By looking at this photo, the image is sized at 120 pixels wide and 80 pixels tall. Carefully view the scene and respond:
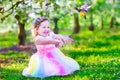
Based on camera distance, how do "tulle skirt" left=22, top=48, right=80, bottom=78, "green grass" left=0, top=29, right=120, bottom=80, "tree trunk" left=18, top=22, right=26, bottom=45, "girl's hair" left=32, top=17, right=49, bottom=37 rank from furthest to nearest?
"tree trunk" left=18, top=22, right=26, bottom=45
"girl's hair" left=32, top=17, right=49, bottom=37
"tulle skirt" left=22, top=48, right=80, bottom=78
"green grass" left=0, top=29, right=120, bottom=80

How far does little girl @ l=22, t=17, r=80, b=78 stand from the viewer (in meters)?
12.0

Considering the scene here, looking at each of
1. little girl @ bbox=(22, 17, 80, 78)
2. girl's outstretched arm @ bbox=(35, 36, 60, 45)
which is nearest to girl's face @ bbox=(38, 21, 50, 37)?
little girl @ bbox=(22, 17, 80, 78)

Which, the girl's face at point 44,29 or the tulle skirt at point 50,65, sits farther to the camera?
the girl's face at point 44,29

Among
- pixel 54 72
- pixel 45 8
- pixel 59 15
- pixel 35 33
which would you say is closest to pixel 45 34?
pixel 35 33

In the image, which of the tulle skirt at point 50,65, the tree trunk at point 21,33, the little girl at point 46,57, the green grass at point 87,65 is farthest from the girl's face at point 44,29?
the tree trunk at point 21,33

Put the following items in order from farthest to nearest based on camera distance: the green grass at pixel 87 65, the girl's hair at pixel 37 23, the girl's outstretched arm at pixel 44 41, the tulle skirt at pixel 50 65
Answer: the girl's hair at pixel 37 23, the girl's outstretched arm at pixel 44 41, the tulle skirt at pixel 50 65, the green grass at pixel 87 65

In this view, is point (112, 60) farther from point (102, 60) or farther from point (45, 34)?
point (45, 34)

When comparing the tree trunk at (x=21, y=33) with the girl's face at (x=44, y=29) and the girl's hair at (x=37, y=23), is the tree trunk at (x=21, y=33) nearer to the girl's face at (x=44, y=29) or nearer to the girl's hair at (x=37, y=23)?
the girl's hair at (x=37, y=23)

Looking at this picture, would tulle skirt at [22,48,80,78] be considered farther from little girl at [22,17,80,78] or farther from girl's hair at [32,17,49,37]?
girl's hair at [32,17,49,37]

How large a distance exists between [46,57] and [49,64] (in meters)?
0.25

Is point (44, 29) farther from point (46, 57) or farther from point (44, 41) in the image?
point (46, 57)

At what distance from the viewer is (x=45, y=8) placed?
15.6 metres

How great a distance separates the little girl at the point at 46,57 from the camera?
12.0 meters

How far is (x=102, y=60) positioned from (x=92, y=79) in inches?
122
